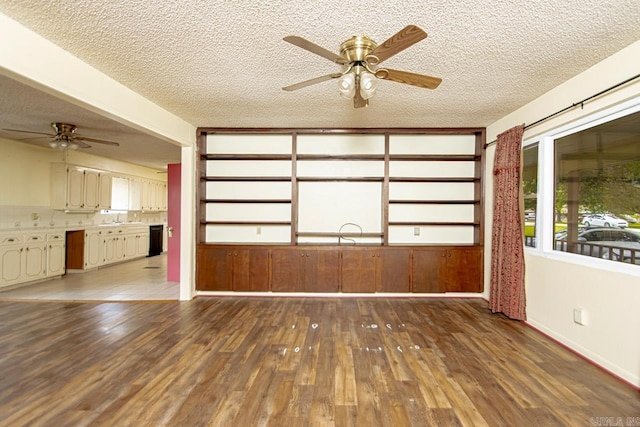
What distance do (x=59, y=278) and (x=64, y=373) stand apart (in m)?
4.27

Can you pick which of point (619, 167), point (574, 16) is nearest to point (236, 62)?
point (574, 16)

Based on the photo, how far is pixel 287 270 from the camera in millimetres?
4254

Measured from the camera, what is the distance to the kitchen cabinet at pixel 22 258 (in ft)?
→ 14.8

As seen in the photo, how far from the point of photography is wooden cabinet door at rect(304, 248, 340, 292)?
13.9 feet

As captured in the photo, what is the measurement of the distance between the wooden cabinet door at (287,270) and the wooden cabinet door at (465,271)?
2.03m

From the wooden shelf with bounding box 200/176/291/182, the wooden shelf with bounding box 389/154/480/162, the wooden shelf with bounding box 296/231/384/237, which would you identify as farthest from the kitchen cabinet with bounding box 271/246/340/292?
the wooden shelf with bounding box 389/154/480/162

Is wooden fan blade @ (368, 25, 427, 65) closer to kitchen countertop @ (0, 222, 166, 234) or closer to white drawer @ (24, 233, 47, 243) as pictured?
kitchen countertop @ (0, 222, 166, 234)

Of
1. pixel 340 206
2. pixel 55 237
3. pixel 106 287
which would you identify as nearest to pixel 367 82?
pixel 340 206

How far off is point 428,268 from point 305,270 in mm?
1709

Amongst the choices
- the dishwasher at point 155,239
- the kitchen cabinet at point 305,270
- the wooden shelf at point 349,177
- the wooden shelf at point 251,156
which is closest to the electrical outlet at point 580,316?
the wooden shelf at point 349,177

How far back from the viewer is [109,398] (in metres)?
1.94

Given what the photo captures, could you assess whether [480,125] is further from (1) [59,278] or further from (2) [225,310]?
(1) [59,278]

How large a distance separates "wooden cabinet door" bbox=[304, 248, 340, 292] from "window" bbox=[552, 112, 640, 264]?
2518 mm

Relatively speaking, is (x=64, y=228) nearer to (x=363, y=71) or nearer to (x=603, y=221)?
(x=363, y=71)
